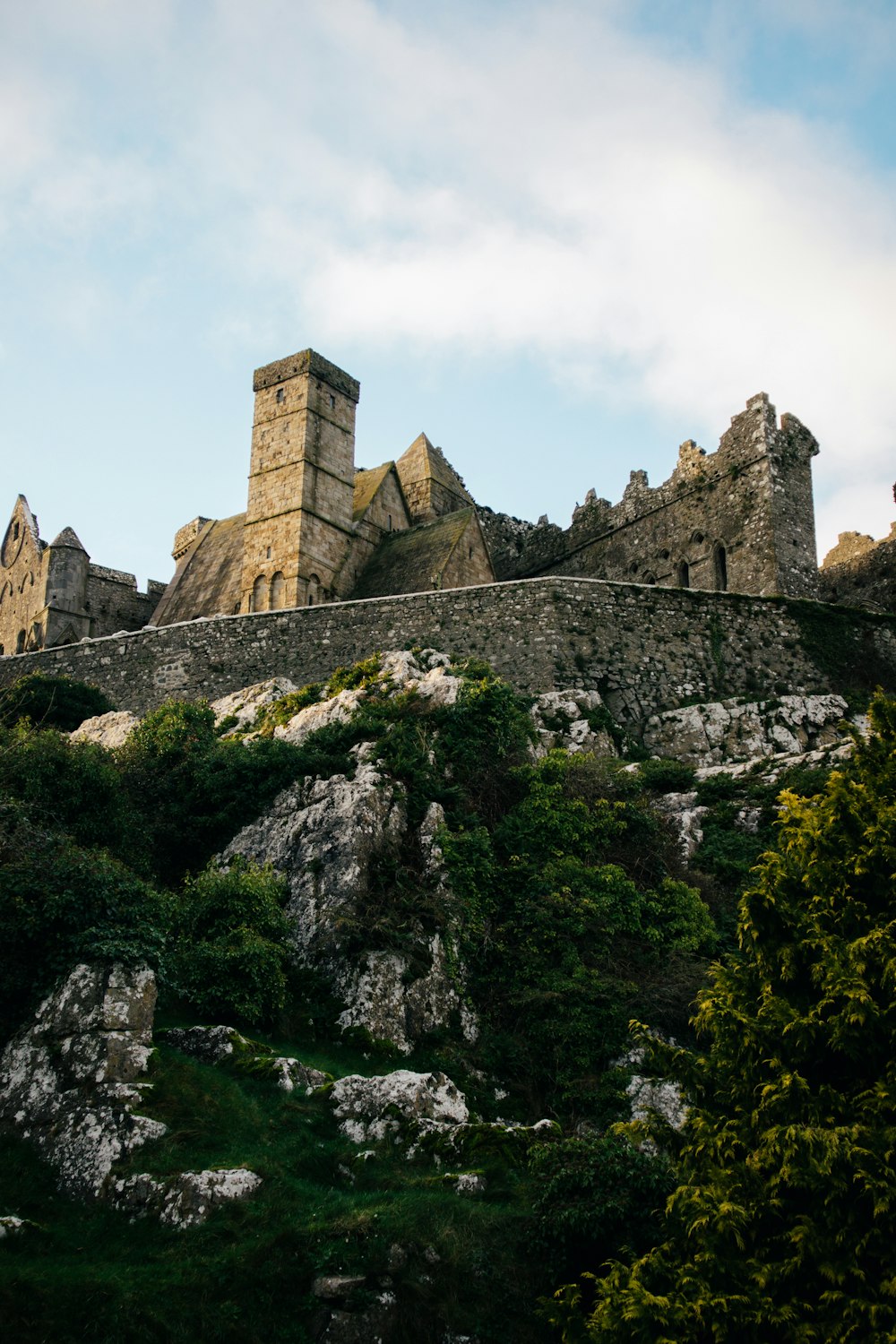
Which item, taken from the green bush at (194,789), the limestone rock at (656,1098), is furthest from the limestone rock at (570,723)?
the limestone rock at (656,1098)

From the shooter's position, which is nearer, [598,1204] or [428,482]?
[598,1204]

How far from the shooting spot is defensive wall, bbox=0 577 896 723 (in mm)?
28500

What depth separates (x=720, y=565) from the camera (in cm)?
3338

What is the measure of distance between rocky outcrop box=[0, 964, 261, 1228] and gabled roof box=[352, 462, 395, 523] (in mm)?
23599

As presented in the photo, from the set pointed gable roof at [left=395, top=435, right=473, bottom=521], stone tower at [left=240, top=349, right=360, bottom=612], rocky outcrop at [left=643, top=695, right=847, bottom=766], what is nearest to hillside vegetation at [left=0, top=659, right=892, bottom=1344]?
rocky outcrop at [left=643, top=695, right=847, bottom=766]

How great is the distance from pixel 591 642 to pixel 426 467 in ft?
47.8

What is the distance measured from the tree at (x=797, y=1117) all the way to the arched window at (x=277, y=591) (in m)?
22.6

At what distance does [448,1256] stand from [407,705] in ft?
42.0

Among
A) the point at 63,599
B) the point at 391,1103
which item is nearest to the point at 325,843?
the point at 391,1103

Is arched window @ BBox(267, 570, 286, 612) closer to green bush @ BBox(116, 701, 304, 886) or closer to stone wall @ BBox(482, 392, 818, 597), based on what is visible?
stone wall @ BBox(482, 392, 818, 597)

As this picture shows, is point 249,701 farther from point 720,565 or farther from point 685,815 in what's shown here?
Result: point 720,565

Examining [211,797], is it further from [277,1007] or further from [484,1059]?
[484,1059]

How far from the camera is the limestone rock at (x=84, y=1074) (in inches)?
514

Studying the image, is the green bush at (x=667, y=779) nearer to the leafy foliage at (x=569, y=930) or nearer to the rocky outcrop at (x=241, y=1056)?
the leafy foliage at (x=569, y=930)
